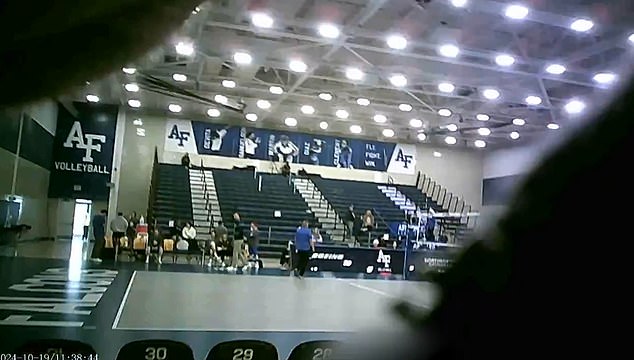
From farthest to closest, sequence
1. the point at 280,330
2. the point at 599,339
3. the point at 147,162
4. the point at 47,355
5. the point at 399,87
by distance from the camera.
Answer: the point at 147,162 → the point at 399,87 → the point at 280,330 → the point at 47,355 → the point at 599,339

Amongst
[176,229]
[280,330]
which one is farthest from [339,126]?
[280,330]

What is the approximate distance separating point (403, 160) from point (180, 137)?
870 centimetres

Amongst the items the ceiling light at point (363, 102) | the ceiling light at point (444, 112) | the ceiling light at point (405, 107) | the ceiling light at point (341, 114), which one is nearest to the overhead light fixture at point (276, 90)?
the ceiling light at point (363, 102)

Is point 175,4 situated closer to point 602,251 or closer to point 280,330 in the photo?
point 602,251

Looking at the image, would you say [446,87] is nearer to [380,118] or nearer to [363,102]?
[363,102]

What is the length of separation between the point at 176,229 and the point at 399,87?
7.01m

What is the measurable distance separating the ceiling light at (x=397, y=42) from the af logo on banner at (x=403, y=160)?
41.8 ft

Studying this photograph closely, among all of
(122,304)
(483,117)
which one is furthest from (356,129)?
(122,304)

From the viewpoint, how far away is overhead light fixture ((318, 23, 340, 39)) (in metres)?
12.0

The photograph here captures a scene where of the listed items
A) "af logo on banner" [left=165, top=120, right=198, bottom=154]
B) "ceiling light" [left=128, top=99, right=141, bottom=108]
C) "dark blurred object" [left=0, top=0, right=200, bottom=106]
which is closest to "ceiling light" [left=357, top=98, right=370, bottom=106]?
"af logo on banner" [left=165, top=120, right=198, bottom=154]

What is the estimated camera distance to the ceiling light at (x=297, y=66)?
14969 millimetres

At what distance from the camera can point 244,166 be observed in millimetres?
23578

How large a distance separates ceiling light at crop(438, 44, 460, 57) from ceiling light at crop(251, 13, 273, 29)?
343 cm

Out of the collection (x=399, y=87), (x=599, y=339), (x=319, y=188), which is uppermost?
(x=399, y=87)
